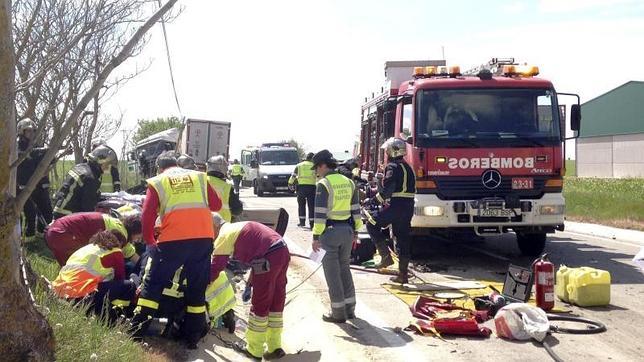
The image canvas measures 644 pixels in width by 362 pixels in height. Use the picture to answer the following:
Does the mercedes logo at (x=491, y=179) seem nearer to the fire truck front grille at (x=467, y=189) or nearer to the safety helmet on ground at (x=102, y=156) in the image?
the fire truck front grille at (x=467, y=189)

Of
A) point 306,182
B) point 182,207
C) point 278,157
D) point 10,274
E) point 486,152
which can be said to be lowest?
point 10,274

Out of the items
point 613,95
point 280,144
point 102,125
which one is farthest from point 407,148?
point 613,95

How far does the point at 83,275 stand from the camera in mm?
6094

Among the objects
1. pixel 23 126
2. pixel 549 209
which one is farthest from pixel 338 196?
pixel 549 209

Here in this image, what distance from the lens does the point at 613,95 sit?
2394 inches

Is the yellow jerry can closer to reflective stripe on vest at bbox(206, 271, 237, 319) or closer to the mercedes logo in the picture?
the mercedes logo

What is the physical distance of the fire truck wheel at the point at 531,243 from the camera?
11680 mm

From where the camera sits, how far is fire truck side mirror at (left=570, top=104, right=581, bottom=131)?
1103 cm

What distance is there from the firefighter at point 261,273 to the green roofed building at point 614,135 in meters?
52.9

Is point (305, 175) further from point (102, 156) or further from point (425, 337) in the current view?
point (425, 337)

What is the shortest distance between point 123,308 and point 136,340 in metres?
0.41

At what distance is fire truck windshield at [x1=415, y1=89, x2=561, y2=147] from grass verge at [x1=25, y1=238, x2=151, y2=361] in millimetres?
6285

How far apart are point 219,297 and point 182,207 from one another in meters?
1.07

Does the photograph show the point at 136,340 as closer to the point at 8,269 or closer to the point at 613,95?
the point at 8,269
